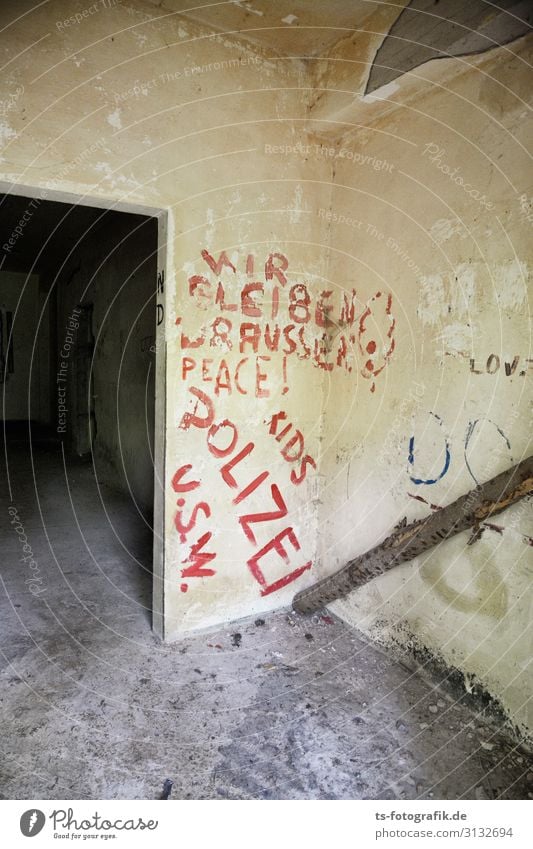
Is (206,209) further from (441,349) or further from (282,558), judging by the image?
(282,558)

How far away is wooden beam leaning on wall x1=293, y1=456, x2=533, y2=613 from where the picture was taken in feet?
6.98

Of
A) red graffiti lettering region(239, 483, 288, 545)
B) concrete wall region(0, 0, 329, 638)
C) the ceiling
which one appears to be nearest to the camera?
concrete wall region(0, 0, 329, 638)

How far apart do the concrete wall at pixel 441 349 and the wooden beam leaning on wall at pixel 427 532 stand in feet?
0.35

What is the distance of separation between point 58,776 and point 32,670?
2.51ft


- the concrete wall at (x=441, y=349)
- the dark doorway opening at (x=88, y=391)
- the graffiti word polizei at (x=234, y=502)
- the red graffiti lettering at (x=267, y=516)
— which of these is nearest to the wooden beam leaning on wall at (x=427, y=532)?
the concrete wall at (x=441, y=349)

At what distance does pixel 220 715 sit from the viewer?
2.43 metres

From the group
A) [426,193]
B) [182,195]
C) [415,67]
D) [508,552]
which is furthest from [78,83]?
[508,552]

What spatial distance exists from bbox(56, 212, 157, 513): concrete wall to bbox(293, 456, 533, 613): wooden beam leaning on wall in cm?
246

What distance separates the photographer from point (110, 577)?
377 centimetres

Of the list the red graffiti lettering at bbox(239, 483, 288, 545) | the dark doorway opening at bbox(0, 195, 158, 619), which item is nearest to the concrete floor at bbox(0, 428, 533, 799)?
the dark doorway opening at bbox(0, 195, 158, 619)

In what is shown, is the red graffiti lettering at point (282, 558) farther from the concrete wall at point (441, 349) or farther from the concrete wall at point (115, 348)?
the concrete wall at point (115, 348)

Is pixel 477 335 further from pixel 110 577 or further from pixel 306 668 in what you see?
pixel 110 577

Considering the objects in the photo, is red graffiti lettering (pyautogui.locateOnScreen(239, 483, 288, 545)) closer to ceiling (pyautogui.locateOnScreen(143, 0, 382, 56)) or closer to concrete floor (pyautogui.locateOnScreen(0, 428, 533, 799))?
concrete floor (pyautogui.locateOnScreen(0, 428, 533, 799))
